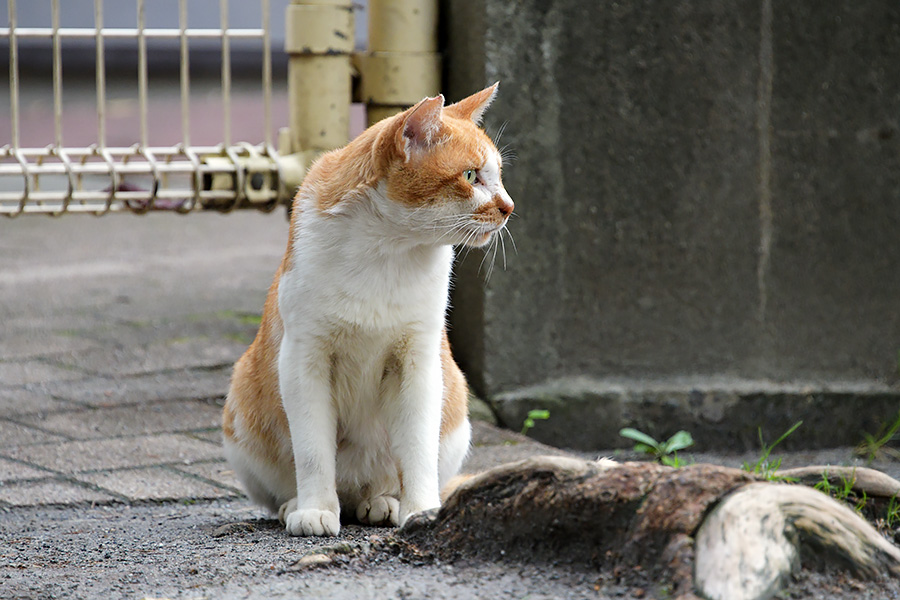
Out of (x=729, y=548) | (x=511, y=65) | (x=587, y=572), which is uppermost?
(x=511, y=65)

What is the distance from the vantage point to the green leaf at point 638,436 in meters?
3.96

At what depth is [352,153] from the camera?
267cm

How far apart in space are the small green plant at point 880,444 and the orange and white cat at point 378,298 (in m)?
2.15

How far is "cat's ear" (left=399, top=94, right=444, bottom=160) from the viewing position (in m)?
2.45

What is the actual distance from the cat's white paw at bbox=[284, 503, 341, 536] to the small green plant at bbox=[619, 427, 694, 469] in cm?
171

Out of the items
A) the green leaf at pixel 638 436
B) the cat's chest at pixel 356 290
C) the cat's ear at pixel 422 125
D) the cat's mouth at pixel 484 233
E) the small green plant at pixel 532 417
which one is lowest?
the green leaf at pixel 638 436

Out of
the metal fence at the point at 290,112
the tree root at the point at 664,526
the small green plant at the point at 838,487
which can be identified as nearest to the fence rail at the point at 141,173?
the metal fence at the point at 290,112

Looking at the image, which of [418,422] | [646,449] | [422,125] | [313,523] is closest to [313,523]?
[313,523]

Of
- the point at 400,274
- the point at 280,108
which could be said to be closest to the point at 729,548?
the point at 400,274

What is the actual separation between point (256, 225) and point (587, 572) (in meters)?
7.16

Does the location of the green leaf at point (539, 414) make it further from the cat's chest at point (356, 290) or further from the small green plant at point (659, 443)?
the cat's chest at point (356, 290)

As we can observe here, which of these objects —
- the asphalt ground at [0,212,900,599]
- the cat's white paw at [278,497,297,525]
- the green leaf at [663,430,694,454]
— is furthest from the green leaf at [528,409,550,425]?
the cat's white paw at [278,497,297,525]

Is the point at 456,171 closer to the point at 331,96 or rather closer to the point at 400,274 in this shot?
the point at 400,274

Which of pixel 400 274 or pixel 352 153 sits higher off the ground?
pixel 352 153
